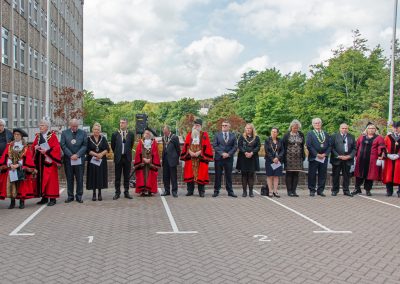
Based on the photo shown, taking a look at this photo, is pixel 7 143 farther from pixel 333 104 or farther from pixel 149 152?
pixel 333 104

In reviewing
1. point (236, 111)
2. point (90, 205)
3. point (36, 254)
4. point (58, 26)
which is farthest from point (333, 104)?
point (36, 254)

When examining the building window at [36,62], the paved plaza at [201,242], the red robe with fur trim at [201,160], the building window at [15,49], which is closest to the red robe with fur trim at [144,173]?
the red robe with fur trim at [201,160]

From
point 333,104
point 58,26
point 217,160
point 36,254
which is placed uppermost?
point 58,26

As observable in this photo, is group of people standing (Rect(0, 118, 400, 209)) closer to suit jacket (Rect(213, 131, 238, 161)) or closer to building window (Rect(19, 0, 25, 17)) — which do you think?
suit jacket (Rect(213, 131, 238, 161))

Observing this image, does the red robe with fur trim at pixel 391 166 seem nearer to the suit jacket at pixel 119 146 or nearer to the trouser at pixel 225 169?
the trouser at pixel 225 169

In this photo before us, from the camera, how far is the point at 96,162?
12.1 m

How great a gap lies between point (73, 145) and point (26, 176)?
4.58 feet

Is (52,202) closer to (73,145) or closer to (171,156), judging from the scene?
(73,145)

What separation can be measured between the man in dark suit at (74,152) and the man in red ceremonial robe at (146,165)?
1626mm

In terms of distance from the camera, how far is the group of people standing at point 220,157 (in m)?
12.0

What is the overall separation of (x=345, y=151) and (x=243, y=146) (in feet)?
9.38

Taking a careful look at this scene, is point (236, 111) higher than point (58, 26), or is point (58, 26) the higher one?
point (58, 26)

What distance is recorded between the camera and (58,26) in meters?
47.9

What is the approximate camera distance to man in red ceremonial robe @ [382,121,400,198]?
42.9ft
